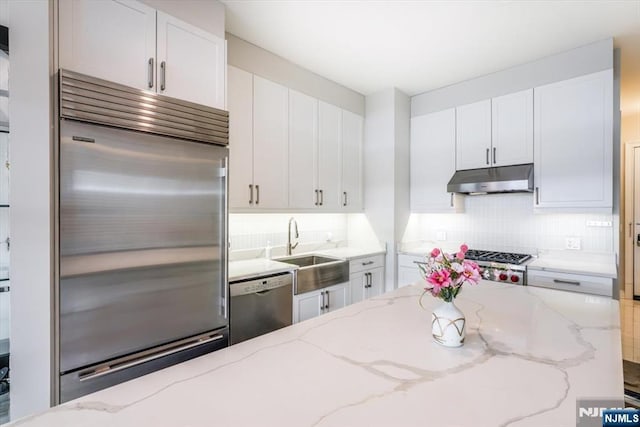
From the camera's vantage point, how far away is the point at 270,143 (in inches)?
108

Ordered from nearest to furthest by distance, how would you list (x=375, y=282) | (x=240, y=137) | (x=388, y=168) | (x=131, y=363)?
(x=131, y=363) < (x=240, y=137) < (x=375, y=282) < (x=388, y=168)

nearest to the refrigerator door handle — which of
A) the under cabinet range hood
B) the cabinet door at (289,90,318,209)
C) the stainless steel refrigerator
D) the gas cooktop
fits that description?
the stainless steel refrigerator

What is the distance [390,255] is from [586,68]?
2398 mm

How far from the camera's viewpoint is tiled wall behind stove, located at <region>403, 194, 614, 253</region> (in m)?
2.83

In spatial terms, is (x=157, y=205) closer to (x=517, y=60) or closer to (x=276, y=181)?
(x=276, y=181)

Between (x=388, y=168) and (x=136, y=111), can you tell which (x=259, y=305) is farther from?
(x=388, y=168)

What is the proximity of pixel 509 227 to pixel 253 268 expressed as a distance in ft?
8.78

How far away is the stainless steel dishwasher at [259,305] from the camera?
2109mm

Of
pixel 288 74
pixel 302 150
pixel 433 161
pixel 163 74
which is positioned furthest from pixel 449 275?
pixel 433 161

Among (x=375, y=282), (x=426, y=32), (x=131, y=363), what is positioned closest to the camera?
(x=131, y=363)

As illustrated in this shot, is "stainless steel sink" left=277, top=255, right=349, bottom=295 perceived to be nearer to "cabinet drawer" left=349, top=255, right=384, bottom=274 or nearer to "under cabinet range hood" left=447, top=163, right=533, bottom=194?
"cabinet drawer" left=349, top=255, right=384, bottom=274

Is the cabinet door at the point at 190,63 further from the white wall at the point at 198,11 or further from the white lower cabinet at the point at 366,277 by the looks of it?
the white lower cabinet at the point at 366,277

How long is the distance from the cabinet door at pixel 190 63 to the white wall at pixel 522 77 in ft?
8.12

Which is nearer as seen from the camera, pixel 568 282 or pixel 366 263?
pixel 568 282
